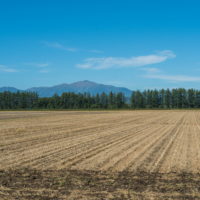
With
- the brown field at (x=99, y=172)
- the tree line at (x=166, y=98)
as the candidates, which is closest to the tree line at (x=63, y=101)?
the tree line at (x=166, y=98)

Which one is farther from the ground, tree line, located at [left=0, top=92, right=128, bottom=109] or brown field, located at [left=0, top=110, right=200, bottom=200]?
tree line, located at [left=0, top=92, right=128, bottom=109]

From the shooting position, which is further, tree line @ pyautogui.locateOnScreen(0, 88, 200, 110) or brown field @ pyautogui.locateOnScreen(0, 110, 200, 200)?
tree line @ pyautogui.locateOnScreen(0, 88, 200, 110)

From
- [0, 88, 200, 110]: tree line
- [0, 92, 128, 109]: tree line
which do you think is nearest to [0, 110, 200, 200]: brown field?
[0, 88, 200, 110]: tree line

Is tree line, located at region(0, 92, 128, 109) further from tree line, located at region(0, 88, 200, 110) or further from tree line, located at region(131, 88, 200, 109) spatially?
tree line, located at region(131, 88, 200, 109)

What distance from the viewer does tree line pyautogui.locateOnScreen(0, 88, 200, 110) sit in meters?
151

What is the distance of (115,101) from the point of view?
525 feet

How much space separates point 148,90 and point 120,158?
14979 centimetres

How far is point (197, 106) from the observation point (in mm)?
148375

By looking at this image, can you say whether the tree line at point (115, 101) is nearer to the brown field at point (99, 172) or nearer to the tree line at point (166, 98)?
the tree line at point (166, 98)

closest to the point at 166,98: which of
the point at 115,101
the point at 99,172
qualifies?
the point at 115,101

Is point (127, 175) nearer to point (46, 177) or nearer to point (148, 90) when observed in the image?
point (46, 177)

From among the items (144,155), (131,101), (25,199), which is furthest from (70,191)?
(131,101)

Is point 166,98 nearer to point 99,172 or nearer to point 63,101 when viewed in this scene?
point 63,101

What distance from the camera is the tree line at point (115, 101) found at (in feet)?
496
